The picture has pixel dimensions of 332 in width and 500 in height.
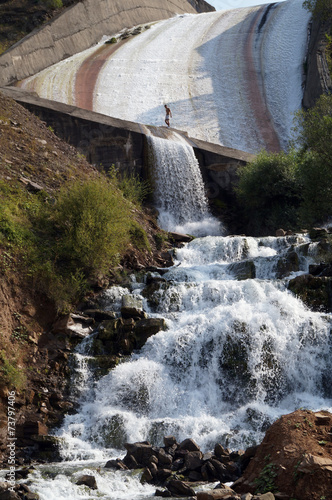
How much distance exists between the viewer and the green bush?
20.8 m

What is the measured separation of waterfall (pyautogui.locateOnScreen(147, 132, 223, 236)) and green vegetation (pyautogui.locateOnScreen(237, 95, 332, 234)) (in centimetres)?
143

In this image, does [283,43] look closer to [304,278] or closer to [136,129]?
[136,129]

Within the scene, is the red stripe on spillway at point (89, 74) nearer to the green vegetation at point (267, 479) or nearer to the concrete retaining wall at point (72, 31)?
the concrete retaining wall at point (72, 31)

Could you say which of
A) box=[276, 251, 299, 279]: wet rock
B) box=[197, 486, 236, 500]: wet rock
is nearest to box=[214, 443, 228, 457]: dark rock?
box=[197, 486, 236, 500]: wet rock

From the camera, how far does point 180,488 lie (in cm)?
814

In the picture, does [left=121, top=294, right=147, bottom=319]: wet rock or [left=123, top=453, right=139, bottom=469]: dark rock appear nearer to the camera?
[left=123, top=453, right=139, bottom=469]: dark rock

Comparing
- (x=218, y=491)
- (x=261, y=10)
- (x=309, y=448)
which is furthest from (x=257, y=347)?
(x=261, y=10)

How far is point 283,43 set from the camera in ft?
121

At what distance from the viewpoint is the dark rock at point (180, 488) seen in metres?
8.05

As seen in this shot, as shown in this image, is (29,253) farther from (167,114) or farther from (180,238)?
(167,114)

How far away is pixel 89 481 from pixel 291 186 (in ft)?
47.7

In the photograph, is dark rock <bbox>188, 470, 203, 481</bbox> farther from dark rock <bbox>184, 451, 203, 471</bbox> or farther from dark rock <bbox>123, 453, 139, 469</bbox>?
dark rock <bbox>123, 453, 139, 469</bbox>

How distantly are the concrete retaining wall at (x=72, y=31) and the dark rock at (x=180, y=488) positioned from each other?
2404 centimetres

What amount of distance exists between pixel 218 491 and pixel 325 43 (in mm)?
28750
